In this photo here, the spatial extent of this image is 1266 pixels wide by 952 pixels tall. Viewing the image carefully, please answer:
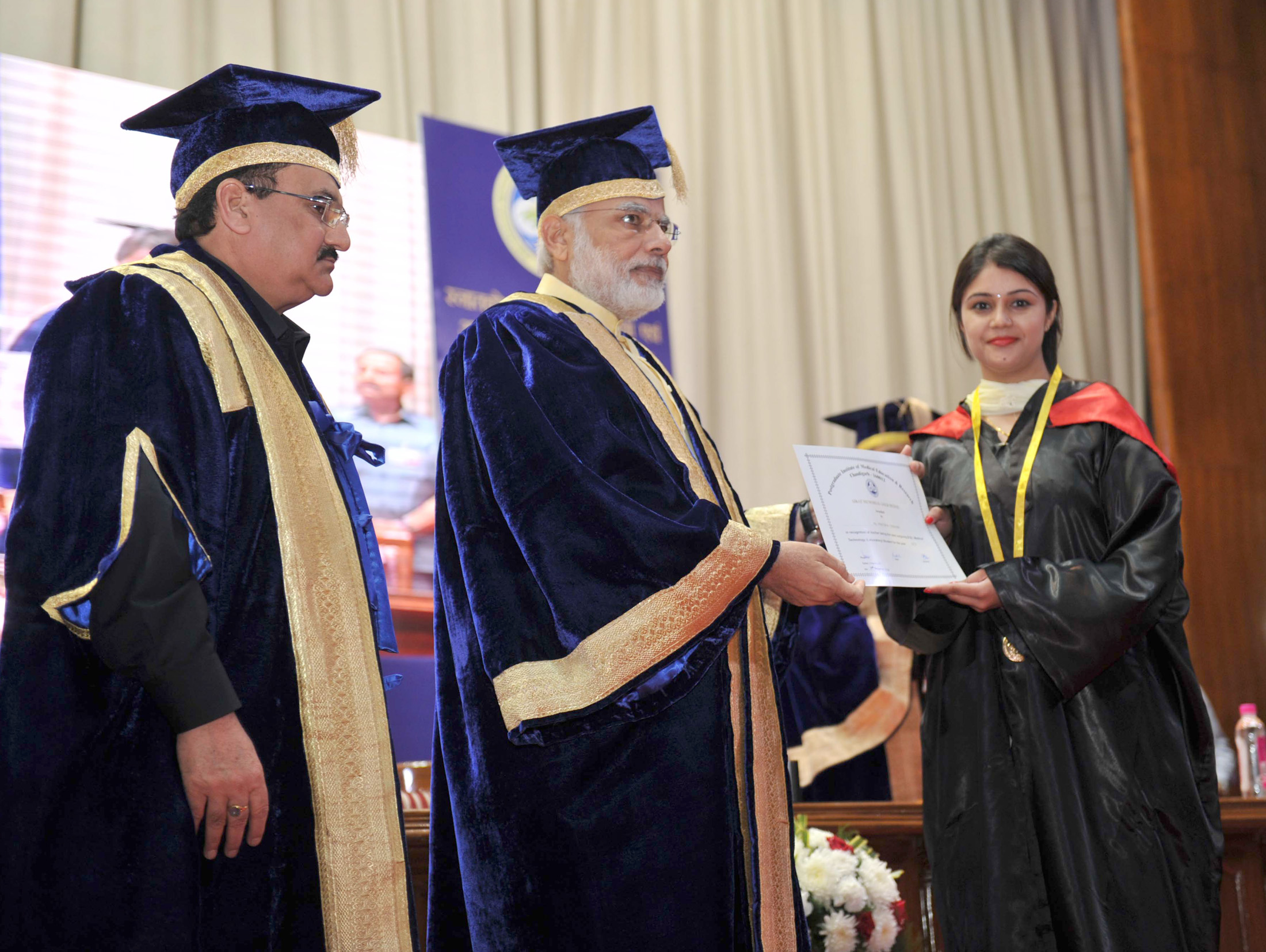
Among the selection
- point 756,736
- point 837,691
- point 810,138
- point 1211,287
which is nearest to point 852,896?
point 756,736

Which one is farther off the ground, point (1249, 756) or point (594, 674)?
point (594, 674)

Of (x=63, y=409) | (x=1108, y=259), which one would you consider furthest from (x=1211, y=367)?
(x=63, y=409)

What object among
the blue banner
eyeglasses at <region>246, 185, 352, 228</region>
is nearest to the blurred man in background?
the blue banner

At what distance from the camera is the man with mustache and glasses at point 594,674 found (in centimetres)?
205

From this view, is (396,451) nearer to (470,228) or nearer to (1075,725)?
(470,228)

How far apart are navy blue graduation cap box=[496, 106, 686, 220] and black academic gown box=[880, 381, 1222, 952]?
3.69ft

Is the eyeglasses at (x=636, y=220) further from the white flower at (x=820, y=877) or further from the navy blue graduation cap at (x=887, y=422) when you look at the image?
the navy blue graduation cap at (x=887, y=422)

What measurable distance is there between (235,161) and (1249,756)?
13.7ft

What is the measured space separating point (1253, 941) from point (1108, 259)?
474 centimetres

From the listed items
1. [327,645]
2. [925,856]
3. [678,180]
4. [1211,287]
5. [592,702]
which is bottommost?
[925,856]

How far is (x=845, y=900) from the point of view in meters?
2.93

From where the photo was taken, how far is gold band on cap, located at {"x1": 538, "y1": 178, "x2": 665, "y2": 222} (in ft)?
8.68

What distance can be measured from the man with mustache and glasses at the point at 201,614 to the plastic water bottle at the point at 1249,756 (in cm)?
363

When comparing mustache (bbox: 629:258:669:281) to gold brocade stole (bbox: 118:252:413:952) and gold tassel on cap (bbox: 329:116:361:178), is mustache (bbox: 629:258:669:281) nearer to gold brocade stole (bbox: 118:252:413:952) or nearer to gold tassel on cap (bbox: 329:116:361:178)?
gold tassel on cap (bbox: 329:116:361:178)
